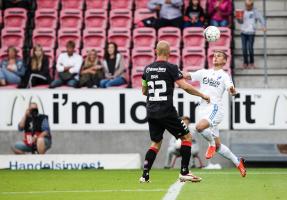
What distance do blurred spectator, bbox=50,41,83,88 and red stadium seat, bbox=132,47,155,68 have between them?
1466mm

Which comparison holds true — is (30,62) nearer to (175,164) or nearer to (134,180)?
(175,164)

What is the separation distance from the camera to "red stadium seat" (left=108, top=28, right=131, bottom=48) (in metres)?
23.2

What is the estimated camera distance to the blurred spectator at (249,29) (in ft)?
73.3

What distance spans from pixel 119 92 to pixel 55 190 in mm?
8504

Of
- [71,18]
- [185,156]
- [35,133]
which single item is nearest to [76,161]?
[35,133]

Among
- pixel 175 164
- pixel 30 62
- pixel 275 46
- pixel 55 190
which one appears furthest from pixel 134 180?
pixel 275 46

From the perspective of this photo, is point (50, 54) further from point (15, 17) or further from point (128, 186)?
point (128, 186)

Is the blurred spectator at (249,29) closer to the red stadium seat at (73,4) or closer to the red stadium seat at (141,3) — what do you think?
the red stadium seat at (141,3)

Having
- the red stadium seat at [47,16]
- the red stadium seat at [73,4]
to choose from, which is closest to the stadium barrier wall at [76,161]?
the red stadium seat at [47,16]

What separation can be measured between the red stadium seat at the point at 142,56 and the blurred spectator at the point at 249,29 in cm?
224

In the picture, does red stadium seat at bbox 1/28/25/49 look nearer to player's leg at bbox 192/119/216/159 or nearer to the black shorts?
player's leg at bbox 192/119/216/159

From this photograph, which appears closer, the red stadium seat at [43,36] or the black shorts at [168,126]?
the black shorts at [168,126]

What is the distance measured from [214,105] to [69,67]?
6917mm

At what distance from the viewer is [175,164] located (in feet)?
69.2
